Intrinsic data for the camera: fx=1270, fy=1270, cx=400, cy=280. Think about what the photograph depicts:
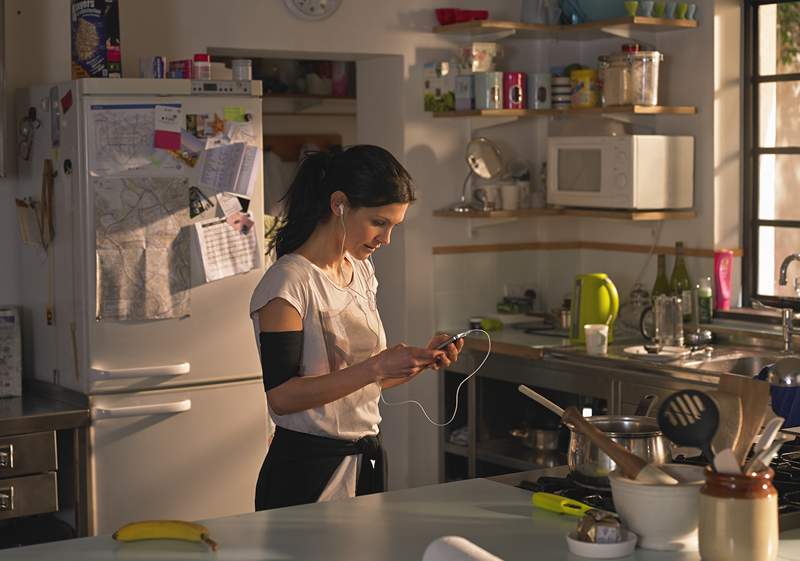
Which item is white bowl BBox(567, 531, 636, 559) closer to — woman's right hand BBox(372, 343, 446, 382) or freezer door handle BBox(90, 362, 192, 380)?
woman's right hand BBox(372, 343, 446, 382)

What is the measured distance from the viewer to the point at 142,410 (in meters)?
3.87

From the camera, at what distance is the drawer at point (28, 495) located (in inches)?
145

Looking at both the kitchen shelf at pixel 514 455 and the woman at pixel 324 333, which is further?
the kitchen shelf at pixel 514 455

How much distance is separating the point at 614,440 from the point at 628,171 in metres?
2.40


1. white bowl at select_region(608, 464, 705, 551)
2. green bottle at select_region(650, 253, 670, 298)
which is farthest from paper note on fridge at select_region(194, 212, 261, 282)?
white bowl at select_region(608, 464, 705, 551)

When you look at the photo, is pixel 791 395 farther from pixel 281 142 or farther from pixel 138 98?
pixel 281 142

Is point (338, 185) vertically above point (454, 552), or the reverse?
point (338, 185)

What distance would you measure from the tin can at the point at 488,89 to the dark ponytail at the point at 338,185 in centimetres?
197

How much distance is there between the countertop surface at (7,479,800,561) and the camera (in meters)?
2.07

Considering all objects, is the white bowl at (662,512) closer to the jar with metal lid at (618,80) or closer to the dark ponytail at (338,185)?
the dark ponytail at (338,185)

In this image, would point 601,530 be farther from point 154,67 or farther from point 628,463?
point 154,67

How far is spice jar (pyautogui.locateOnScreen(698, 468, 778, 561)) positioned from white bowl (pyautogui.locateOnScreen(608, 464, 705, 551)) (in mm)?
127

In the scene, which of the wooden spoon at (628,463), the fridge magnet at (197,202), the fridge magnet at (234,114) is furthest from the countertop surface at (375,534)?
the fridge magnet at (234,114)

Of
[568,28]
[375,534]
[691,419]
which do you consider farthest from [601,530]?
[568,28]
